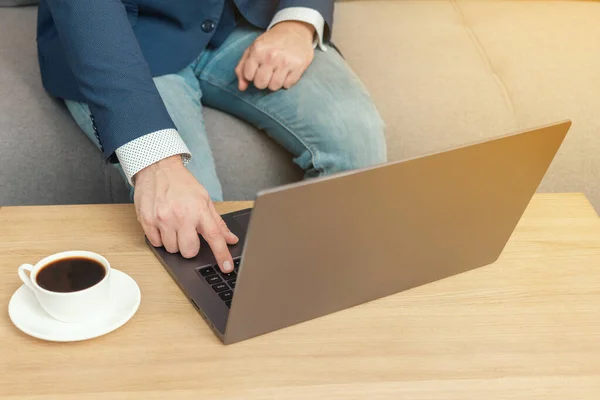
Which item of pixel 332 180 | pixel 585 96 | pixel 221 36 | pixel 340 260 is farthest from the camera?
pixel 585 96

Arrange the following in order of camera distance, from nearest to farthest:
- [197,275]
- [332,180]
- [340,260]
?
1. [332,180]
2. [340,260]
3. [197,275]

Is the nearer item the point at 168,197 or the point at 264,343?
the point at 264,343

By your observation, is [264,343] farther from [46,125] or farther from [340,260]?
[46,125]

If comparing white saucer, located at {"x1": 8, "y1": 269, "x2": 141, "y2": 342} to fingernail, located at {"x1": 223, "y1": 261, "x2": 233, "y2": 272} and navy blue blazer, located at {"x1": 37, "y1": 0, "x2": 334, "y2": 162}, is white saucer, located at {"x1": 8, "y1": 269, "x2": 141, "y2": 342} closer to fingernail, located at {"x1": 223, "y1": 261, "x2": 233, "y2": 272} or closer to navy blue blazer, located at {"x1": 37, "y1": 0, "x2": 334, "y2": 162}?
fingernail, located at {"x1": 223, "y1": 261, "x2": 233, "y2": 272}

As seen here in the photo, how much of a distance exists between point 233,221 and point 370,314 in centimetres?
28

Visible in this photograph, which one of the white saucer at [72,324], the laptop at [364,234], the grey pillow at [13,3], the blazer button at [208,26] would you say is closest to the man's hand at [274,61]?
the blazer button at [208,26]

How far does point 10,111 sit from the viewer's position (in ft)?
4.99

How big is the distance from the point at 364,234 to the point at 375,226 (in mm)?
15

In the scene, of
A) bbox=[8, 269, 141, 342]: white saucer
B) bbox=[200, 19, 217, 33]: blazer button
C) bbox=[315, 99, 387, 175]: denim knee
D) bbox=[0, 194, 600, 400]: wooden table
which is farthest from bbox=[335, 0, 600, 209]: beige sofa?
bbox=[8, 269, 141, 342]: white saucer

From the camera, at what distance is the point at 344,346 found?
86 cm

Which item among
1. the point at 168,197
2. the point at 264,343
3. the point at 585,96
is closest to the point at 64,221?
the point at 168,197

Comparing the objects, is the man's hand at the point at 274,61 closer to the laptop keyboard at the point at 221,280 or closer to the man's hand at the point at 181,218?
the man's hand at the point at 181,218

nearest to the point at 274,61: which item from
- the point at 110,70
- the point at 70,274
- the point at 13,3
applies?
the point at 110,70

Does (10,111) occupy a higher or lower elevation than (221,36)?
lower
